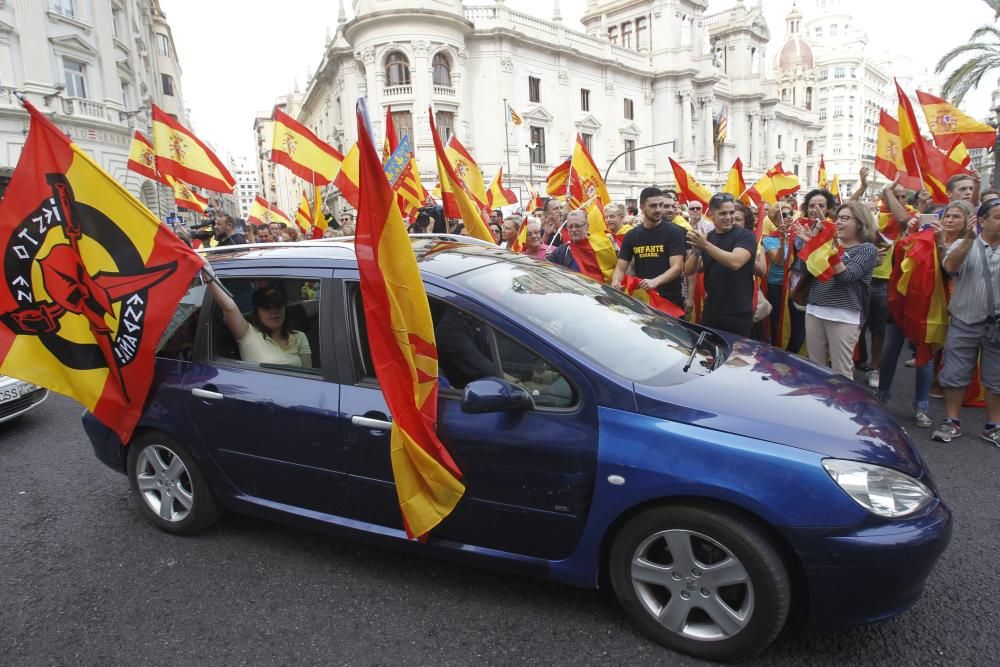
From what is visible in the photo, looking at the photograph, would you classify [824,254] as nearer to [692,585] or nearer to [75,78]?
[692,585]

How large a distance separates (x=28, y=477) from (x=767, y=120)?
3227 inches

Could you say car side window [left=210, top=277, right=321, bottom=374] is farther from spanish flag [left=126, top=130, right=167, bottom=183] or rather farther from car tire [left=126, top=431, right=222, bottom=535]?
spanish flag [left=126, top=130, right=167, bottom=183]

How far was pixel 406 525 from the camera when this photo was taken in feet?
9.21

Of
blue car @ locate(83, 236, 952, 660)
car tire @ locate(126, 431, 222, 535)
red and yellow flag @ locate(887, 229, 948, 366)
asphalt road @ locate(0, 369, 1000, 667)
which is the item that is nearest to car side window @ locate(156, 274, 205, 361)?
blue car @ locate(83, 236, 952, 660)

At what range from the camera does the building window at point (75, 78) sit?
993 inches

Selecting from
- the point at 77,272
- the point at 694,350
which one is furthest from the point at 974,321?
the point at 77,272

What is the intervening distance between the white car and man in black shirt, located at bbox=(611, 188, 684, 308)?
5.40 metres

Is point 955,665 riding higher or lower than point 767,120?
lower

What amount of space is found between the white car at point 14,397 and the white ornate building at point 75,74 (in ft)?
65.7

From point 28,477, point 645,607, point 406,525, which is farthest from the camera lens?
point 28,477

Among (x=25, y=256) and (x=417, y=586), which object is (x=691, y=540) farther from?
(x=25, y=256)

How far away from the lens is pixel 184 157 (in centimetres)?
854

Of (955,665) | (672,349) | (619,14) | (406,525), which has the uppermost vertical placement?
(619,14)

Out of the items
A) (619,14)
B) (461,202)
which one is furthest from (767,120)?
(461,202)
